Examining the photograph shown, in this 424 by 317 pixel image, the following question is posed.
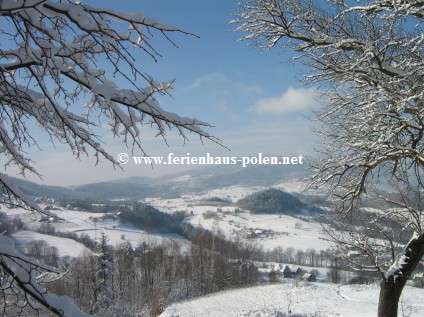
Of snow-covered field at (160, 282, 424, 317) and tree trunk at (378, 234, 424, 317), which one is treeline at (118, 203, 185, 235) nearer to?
snow-covered field at (160, 282, 424, 317)

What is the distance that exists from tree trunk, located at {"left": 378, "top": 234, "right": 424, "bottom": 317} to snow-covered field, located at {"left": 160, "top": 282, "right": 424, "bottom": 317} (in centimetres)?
1011

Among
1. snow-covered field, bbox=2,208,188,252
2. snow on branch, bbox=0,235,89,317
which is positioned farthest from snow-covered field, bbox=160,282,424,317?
snow-covered field, bbox=2,208,188,252

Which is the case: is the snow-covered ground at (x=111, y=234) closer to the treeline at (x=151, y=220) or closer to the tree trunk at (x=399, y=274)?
the treeline at (x=151, y=220)

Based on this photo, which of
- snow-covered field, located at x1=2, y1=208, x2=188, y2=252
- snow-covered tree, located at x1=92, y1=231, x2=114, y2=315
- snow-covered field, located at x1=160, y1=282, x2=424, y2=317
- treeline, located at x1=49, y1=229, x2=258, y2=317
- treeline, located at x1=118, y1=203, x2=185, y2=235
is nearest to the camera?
snow-covered field, located at x1=160, y1=282, x2=424, y2=317

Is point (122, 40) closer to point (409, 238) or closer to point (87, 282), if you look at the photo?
point (409, 238)

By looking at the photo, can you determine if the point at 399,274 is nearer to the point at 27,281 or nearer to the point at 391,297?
the point at 391,297

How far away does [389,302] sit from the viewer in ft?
16.8

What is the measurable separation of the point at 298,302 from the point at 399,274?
1620 centimetres

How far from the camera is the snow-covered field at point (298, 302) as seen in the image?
1584cm

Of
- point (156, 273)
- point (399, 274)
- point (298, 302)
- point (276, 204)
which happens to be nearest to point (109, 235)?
point (156, 273)

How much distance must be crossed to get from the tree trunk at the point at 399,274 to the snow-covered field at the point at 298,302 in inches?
398

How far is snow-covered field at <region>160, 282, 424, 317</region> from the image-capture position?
15.8m

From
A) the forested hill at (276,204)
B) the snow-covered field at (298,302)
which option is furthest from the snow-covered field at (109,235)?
the forested hill at (276,204)

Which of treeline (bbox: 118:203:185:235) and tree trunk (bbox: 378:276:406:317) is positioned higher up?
tree trunk (bbox: 378:276:406:317)
